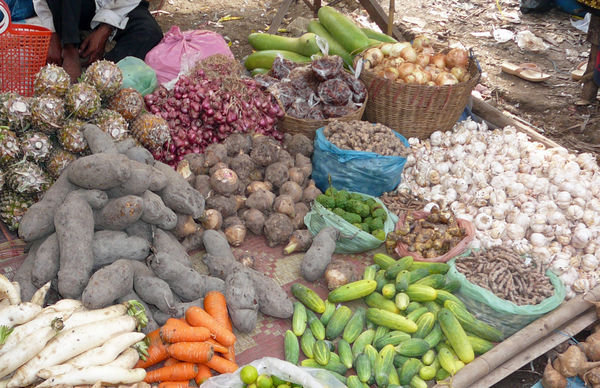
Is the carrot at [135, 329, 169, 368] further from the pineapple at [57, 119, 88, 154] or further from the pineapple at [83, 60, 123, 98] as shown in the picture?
the pineapple at [83, 60, 123, 98]

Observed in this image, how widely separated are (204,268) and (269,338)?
0.73m

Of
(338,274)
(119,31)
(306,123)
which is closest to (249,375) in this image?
(338,274)

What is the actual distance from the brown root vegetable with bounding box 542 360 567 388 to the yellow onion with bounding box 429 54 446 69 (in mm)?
2839

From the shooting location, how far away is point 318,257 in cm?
317

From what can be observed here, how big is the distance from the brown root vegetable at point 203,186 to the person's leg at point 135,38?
212cm

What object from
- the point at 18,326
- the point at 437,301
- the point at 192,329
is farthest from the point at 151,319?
the point at 437,301

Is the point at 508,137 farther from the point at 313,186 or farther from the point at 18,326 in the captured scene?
the point at 18,326

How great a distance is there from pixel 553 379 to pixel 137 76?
145 inches

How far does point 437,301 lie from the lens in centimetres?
294

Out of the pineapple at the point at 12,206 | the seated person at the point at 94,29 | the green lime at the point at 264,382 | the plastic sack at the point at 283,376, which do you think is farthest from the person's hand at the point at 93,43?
the green lime at the point at 264,382

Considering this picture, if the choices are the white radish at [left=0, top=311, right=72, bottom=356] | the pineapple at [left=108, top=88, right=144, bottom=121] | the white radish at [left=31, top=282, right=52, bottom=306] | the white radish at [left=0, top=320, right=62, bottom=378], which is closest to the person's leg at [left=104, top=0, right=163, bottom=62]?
the pineapple at [left=108, top=88, right=144, bottom=121]

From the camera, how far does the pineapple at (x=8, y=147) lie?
10.1 feet

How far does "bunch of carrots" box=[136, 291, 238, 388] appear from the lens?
95.0 inches

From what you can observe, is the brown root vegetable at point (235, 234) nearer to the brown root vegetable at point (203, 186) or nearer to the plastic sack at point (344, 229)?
the brown root vegetable at point (203, 186)
